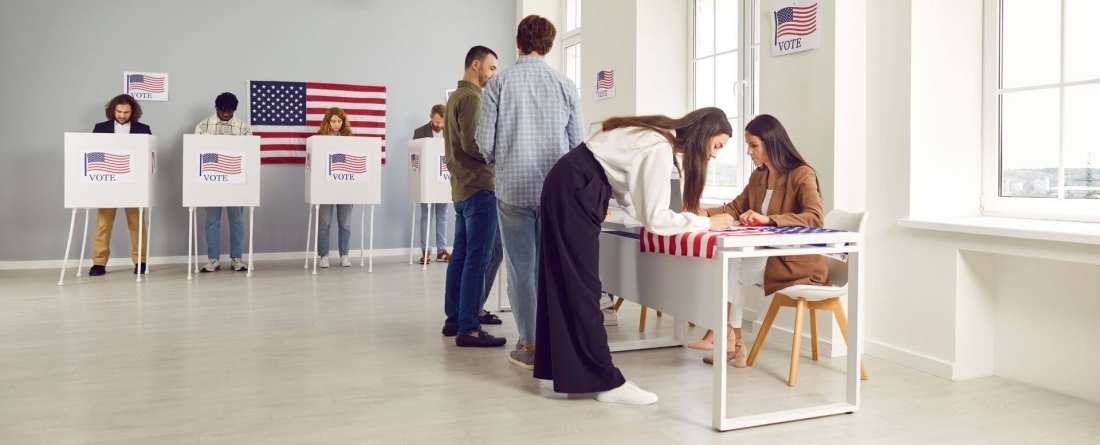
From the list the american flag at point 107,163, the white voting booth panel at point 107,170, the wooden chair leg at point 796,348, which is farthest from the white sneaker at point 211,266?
the wooden chair leg at point 796,348

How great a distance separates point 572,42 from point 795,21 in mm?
3888

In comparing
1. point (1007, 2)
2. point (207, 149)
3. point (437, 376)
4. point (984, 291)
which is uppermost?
point (1007, 2)

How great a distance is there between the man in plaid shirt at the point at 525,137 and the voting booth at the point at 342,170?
12.5ft

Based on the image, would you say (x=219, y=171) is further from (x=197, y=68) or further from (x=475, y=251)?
(x=475, y=251)

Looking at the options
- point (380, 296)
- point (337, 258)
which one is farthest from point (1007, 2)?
point (337, 258)

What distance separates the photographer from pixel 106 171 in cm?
646

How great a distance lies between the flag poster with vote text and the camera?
13.3ft

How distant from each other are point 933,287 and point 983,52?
Answer: 1.09m

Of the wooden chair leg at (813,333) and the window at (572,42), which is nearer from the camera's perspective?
the wooden chair leg at (813,333)

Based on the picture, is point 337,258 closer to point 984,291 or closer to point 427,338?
point 427,338

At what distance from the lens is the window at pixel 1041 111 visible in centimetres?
330

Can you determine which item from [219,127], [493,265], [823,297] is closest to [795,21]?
[823,297]

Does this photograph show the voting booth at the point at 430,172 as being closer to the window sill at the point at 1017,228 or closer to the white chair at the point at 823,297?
the white chair at the point at 823,297

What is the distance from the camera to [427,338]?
4371 mm
